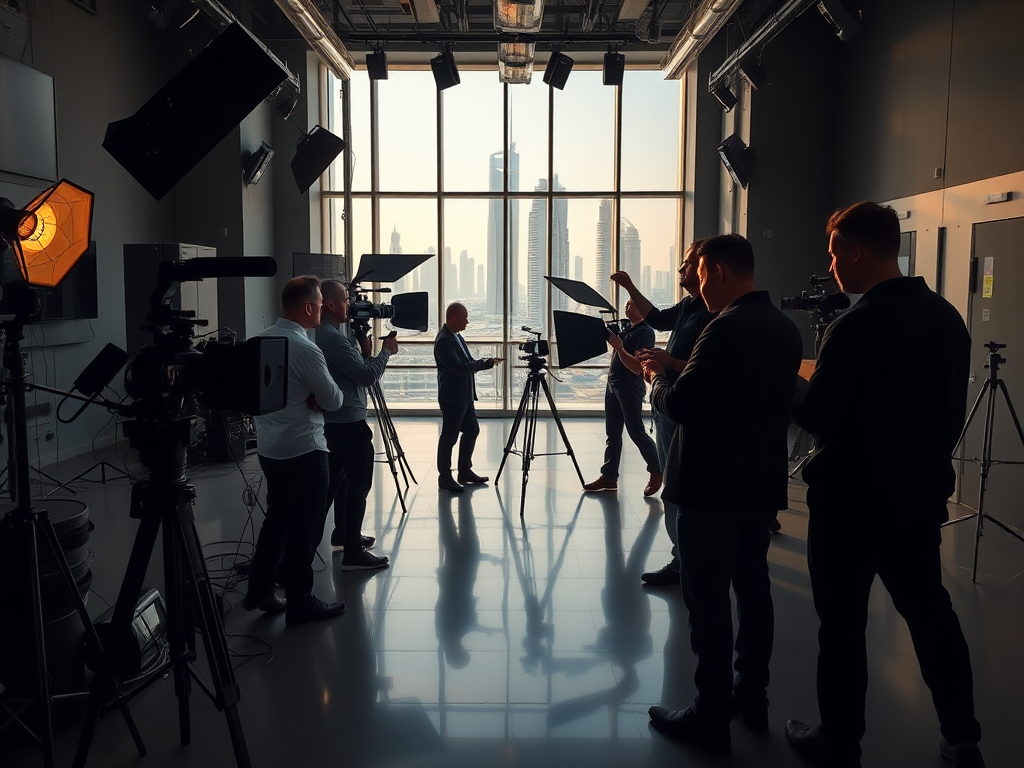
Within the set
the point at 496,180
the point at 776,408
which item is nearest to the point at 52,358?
the point at 496,180

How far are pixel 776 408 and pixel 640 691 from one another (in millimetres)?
1211

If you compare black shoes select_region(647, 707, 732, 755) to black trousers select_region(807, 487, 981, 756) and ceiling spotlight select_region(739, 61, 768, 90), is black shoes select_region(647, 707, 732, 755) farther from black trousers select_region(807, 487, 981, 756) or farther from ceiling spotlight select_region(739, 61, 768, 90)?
ceiling spotlight select_region(739, 61, 768, 90)

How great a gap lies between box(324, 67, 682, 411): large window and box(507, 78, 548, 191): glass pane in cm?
1

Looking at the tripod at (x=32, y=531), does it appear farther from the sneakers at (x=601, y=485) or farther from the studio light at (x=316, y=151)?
the studio light at (x=316, y=151)

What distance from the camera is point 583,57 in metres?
9.39

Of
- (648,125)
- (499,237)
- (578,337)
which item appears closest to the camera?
(578,337)

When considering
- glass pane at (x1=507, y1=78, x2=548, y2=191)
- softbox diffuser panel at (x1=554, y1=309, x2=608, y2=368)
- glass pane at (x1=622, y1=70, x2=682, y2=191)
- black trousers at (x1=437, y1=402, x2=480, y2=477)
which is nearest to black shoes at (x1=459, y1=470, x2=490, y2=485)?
black trousers at (x1=437, y1=402, x2=480, y2=477)

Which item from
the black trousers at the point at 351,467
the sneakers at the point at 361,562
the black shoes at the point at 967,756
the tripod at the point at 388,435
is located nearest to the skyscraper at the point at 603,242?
the tripod at the point at 388,435

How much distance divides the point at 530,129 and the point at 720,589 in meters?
8.36

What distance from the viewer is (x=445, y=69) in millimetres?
7473

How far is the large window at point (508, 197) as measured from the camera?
31.4 ft

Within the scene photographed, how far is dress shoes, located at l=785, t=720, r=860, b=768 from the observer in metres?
2.12

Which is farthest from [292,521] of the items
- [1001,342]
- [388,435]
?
[1001,342]

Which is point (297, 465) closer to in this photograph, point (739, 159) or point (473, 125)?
point (739, 159)
